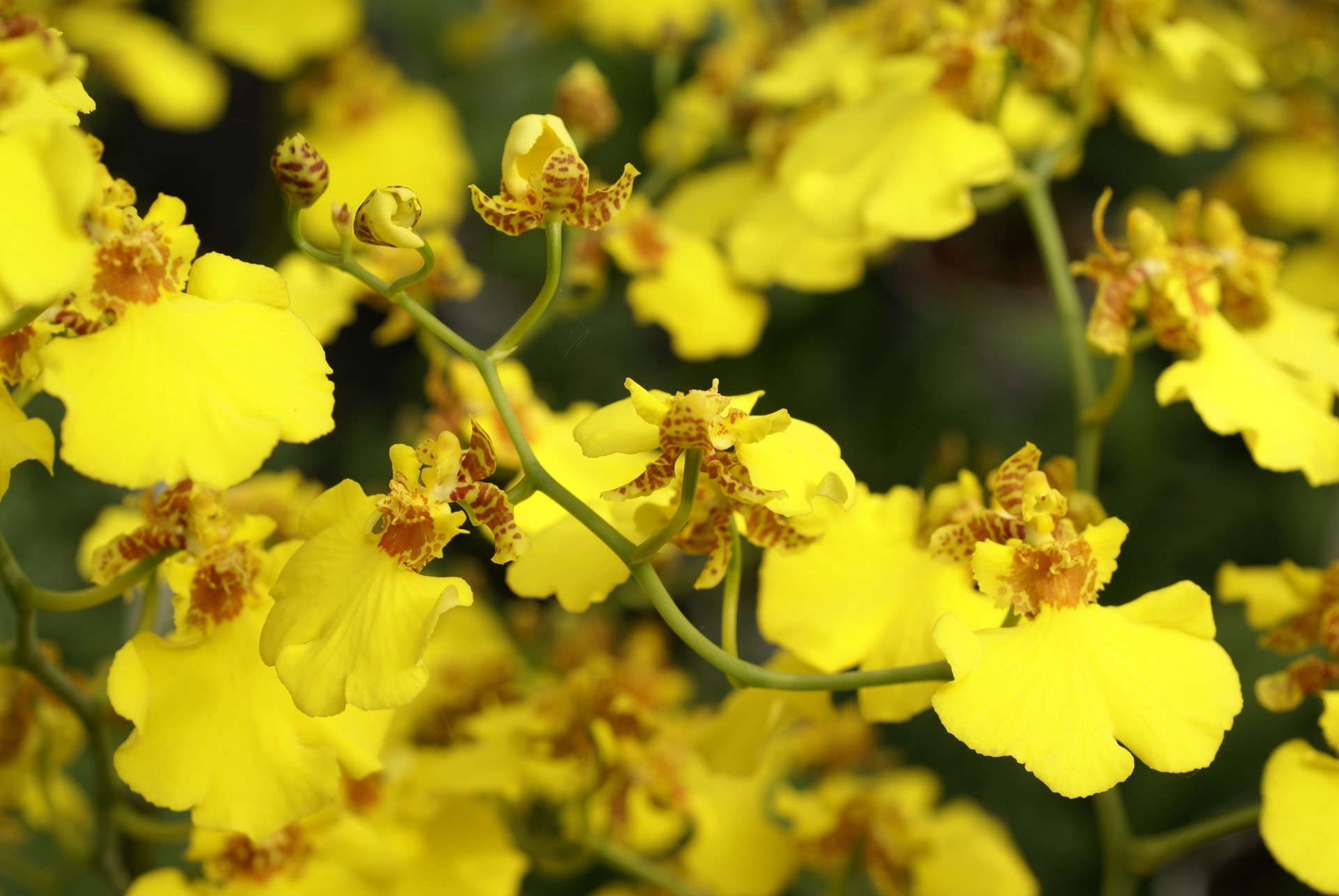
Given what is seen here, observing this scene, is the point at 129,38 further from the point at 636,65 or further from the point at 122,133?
the point at 636,65

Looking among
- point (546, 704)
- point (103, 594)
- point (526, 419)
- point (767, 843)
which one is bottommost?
point (767, 843)

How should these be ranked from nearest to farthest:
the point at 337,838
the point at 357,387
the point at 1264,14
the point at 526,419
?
the point at 337,838 → the point at 526,419 → the point at 1264,14 → the point at 357,387

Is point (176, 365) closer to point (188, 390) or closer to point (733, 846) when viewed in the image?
point (188, 390)

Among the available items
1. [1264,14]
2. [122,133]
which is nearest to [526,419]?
[1264,14]

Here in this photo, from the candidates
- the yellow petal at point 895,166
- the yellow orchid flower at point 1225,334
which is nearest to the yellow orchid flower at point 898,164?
the yellow petal at point 895,166

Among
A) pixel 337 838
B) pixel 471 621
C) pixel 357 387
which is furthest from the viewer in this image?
pixel 357 387

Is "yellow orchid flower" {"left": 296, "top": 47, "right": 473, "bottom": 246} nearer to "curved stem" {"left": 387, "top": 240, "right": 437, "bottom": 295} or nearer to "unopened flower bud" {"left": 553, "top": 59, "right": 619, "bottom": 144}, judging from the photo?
"unopened flower bud" {"left": 553, "top": 59, "right": 619, "bottom": 144}

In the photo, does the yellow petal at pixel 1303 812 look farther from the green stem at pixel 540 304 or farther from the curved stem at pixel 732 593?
the green stem at pixel 540 304
